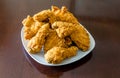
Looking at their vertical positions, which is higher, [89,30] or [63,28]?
[63,28]

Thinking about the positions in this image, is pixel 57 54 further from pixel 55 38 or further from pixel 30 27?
pixel 30 27

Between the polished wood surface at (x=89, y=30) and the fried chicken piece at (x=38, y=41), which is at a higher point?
the fried chicken piece at (x=38, y=41)

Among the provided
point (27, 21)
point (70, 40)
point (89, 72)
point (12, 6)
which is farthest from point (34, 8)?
point (89, 72)

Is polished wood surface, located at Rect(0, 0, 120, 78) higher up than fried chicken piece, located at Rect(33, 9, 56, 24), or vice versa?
fried chicken piece, located at Rect(33, 9, 56, 24)

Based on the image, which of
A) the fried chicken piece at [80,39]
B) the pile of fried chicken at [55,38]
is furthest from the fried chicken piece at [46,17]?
the fried chicken piece at [80,39]

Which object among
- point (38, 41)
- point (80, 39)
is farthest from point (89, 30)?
point (38, 41)

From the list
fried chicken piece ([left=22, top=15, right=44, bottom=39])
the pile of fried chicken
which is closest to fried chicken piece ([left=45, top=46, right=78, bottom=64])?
the pile of fried chicken

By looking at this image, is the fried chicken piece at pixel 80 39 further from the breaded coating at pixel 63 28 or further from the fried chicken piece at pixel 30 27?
the fried chicken piece at pixel 30 27

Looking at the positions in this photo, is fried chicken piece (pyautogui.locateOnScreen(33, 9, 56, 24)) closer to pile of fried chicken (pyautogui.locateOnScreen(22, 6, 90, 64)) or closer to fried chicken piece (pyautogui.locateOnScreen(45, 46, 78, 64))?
pile of fried chicken (pyautogui.locateOnScreen(22, 6, 90, 64))
